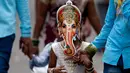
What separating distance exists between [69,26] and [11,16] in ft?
2.01

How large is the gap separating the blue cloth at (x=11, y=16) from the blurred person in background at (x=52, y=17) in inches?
25.7

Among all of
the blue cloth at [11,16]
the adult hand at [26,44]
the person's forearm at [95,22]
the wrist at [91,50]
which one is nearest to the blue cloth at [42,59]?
the adult hand at [26,44]

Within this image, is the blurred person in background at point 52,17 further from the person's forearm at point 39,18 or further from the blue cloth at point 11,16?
the blue cloth at point 11,16

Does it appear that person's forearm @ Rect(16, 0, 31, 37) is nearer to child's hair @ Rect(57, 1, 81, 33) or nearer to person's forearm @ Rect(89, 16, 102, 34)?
child's hair @ Rect(57, 1, 81, 33)

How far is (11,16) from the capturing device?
6.49 m

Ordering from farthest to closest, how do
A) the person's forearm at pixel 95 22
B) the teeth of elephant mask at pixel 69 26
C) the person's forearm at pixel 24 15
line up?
the person's forearm at pixel 95 22, the person's forearm at pixel 24 15, the teeth of elephant mask at pixel 69 26

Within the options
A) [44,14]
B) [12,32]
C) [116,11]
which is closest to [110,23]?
[116,11]

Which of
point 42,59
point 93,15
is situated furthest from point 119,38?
point 93,15

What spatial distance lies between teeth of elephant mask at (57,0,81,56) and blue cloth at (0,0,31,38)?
49 cm

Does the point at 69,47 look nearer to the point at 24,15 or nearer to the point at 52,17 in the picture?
the point at 24,15

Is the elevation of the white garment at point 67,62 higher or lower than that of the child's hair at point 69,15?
lower

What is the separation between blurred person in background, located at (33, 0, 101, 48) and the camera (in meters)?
7.30

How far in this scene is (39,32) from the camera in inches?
302

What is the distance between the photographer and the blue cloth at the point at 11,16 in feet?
21.1
